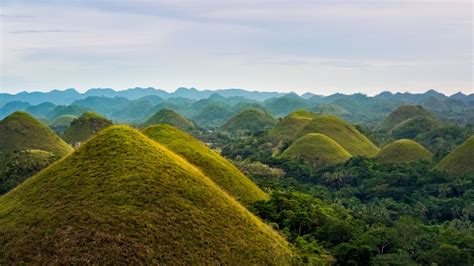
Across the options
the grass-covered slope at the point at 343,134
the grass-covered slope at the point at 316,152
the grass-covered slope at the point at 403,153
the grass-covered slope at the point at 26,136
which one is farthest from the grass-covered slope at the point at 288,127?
the grass-covered slope at the point at 26,136

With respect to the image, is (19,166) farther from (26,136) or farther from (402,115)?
(402,115)

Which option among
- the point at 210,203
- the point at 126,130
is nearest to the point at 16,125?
the point at 126,130

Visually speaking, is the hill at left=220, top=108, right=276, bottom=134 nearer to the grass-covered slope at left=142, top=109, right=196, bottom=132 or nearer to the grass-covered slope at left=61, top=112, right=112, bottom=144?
the grass-covered slope at left=142, top=109, right=196, bottom=132

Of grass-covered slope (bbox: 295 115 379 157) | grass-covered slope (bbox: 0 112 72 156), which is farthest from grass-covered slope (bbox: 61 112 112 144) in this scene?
grass-covered slope (bbox: 295 115 379 157)

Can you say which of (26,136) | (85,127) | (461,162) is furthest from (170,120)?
(461,162)

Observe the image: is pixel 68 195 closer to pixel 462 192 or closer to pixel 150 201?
pixel 150 201
